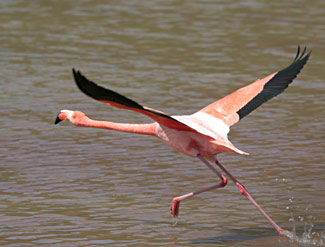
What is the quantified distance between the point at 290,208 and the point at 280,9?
13140mm

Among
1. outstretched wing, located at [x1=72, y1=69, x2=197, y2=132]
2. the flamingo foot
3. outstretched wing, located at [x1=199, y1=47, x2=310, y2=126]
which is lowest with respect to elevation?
the flamingo foot

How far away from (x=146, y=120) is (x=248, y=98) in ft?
11.6

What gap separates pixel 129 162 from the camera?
1034cm

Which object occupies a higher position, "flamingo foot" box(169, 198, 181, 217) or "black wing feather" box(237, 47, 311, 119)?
"black wing feather" box(237, 47, 311, 119)

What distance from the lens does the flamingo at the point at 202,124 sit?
7505 millimetres

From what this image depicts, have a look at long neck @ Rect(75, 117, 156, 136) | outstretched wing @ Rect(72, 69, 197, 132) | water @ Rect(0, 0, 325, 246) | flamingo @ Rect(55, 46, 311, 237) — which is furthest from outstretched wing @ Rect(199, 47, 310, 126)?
outstretched wing @ Rect(72, 69, 197, 132)

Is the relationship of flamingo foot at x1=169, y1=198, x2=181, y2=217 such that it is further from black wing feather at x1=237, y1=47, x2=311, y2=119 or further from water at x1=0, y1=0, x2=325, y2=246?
black wing feather at x1=237, y1=47, x2=311, y2=119

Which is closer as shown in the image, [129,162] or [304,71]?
[129,162]

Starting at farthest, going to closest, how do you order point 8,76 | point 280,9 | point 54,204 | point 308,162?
1. point 280,9
2. point 8,76
3. point 308,162
4. point 54,204

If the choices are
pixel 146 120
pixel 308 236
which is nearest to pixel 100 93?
pixel 308 236

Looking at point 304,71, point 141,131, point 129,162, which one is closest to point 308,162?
point 129,162

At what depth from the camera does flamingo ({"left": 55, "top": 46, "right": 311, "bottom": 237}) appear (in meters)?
7.51

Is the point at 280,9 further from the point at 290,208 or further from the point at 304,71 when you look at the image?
the point at 290,208

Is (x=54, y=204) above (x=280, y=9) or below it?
below
